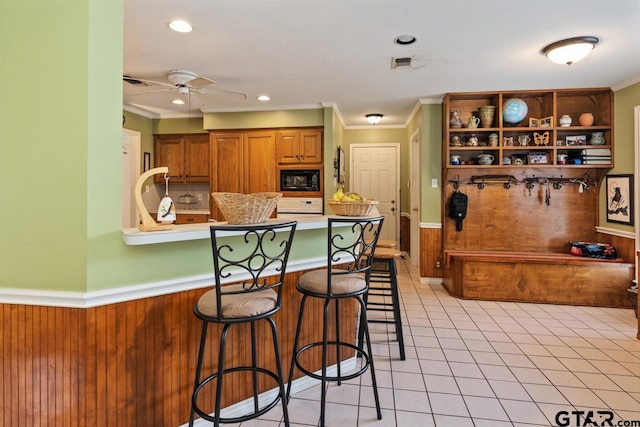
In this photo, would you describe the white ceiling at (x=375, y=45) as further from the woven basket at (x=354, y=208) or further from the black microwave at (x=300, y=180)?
the woven basket at (x=354, y=208)

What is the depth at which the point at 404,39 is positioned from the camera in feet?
8.87

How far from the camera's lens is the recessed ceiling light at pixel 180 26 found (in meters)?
2.45

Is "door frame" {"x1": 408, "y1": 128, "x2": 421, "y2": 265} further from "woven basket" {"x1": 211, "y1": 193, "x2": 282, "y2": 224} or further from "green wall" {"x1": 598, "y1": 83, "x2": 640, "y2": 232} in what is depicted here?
"woven basket" {"x1": 211, "y1": 193, "x2": 282, "y2": 224}

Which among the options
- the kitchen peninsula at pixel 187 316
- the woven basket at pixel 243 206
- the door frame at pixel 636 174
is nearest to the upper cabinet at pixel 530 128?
the door frame at pixel 636 174

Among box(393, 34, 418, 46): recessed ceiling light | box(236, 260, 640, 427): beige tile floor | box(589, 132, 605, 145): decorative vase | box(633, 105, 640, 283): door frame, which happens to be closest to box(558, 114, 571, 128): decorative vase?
box(589, 132, 605, 145): decorative vase

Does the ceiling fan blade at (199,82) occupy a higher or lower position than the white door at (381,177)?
higher

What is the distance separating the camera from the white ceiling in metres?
2.26

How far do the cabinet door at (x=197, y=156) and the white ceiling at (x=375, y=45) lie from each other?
1.17m

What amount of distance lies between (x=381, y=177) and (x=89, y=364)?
219 inches

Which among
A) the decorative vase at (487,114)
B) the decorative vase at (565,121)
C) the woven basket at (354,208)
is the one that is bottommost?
the woven basket at (354,208)

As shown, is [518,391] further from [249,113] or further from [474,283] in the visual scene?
[249,113]

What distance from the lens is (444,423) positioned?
5.87ft

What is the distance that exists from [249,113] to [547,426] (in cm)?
463

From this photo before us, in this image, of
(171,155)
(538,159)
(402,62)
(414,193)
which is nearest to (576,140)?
(538,159)
